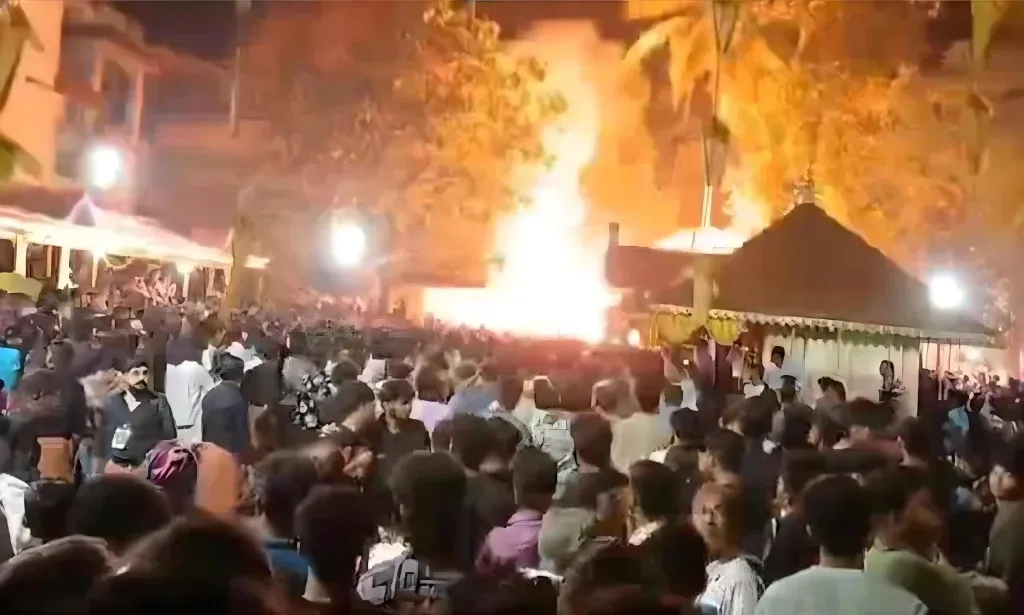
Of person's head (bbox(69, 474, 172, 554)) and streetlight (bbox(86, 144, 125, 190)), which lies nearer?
person's head (bbox(69, 474, 172, 554))

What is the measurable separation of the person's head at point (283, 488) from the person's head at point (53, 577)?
68 centimetres

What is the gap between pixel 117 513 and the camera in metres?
2.73

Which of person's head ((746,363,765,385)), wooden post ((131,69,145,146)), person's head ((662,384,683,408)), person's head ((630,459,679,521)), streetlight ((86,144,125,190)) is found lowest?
person's head ((630,459,679,521))

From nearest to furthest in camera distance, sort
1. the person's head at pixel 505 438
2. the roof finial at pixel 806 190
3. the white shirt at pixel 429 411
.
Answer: the person's head at pixel 505 438, the white shirt at pixel 429 411, the roof finial at pixel 806 190

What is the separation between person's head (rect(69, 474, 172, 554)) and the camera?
2711 millimetres

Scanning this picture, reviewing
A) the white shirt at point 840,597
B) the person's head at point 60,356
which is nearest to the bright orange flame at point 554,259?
the person's head at point 60,356

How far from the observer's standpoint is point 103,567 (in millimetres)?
2268

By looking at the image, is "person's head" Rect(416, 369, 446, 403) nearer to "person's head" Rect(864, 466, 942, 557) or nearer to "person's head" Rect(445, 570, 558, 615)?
"person's head" Rect(864, 466, 942, 557)

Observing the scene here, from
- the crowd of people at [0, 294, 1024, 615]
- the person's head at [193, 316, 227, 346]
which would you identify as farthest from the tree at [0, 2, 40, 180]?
the crowd of people at [0, 294, 1024, 615]

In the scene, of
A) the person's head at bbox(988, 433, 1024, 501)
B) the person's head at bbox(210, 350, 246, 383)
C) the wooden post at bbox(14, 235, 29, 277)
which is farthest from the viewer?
the wooden post at bbox(14, 235, 29, 277)

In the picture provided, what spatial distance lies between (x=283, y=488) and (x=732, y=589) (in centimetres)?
132

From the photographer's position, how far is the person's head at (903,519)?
2920 mm

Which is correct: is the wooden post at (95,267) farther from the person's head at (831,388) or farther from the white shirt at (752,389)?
the person's head at (831,388)

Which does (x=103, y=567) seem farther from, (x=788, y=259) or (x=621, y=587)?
(x=788, y=259)
